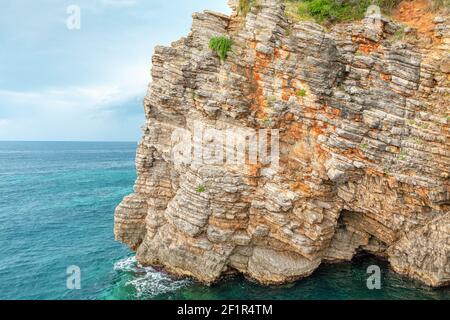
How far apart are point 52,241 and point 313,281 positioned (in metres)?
30.3

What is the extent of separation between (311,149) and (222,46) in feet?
34.9

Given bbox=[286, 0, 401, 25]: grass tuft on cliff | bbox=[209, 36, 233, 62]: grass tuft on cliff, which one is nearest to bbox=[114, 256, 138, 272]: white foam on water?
bbox=[209, 36, 233, 62]: grass tuft on cliff

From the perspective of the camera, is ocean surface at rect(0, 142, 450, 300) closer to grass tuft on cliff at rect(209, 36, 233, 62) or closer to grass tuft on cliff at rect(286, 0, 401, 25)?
grass tuft on cliff at rect(209, 36, 233, 62)

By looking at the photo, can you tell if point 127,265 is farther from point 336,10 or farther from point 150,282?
point 336,10

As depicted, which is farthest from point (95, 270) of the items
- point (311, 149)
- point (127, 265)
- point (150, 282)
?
point (311, 149)

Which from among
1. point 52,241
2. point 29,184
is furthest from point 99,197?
point 29,184

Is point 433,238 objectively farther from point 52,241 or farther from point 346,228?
point 52,241

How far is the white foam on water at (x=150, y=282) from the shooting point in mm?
25531

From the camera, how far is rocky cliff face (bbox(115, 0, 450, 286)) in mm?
22125

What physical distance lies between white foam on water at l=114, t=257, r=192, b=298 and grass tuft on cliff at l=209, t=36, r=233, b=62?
1848 cm

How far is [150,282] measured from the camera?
27.0 meters

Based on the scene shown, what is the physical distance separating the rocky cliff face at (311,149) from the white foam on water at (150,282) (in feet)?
3.70
